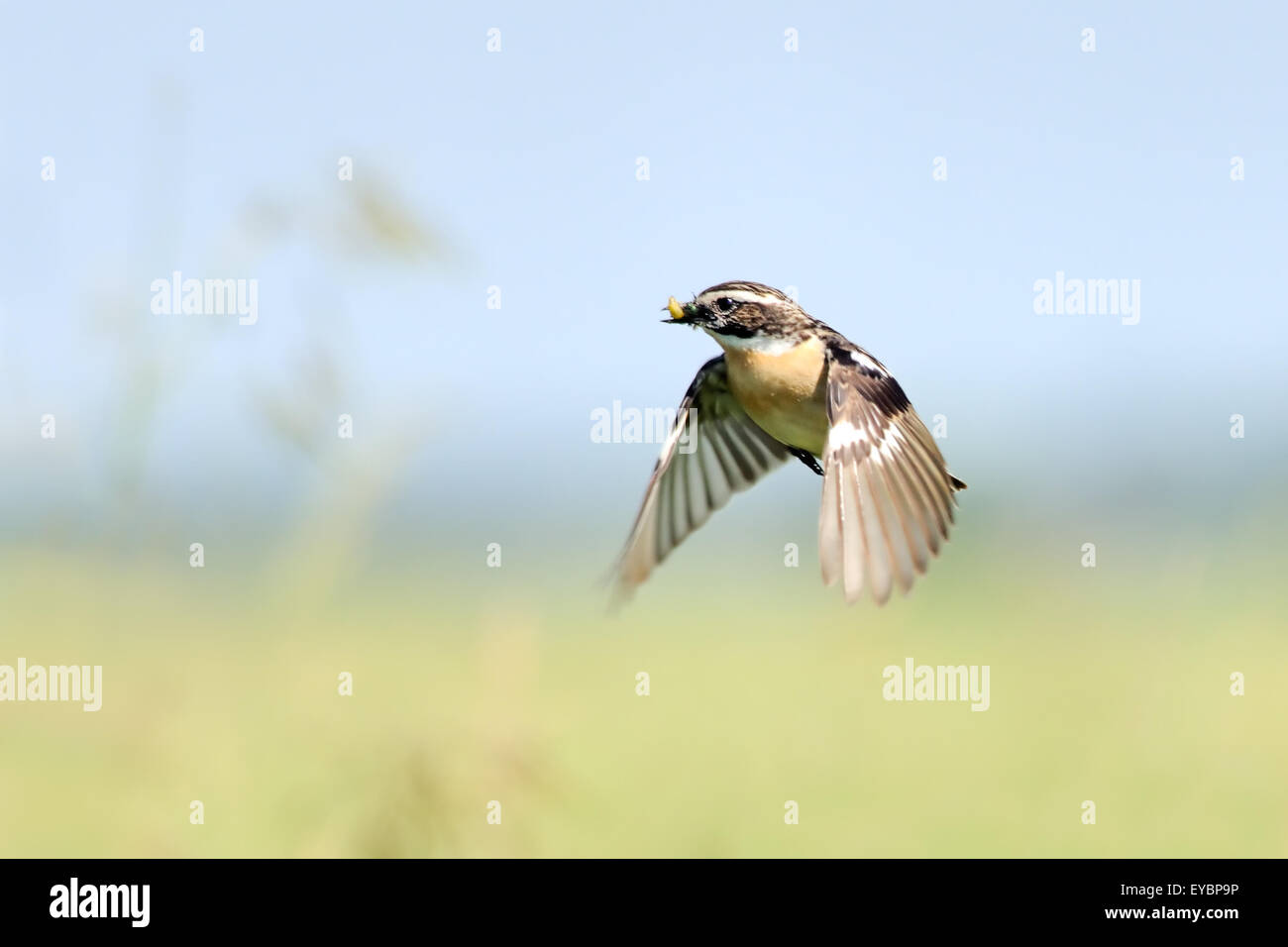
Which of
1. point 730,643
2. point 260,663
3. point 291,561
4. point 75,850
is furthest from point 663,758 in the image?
point 291,561

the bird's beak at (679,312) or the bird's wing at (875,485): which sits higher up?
the bird's beak at (679,312)

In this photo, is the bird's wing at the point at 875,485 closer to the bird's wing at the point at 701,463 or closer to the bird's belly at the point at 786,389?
the bird's belly at the point at 786,389

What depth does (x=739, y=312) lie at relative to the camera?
3.51 m

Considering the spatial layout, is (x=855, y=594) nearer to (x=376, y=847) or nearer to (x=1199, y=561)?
(x=376, y=847)

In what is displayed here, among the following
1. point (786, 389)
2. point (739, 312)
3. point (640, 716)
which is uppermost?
point (739, 312)

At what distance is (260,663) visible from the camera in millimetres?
3799

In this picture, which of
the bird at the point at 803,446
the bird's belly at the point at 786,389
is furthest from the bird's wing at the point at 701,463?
the bird's belly at the point at 786,389

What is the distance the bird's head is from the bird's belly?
0.26ft

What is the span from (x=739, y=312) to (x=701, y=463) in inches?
34.0

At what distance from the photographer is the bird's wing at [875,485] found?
2.84 meters

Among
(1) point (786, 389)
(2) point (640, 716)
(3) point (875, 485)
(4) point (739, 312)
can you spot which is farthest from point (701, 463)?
(2) point (640, 716)

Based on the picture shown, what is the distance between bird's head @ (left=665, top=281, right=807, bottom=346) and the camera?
11.1ft

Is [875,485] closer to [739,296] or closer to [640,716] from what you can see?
[739,296]

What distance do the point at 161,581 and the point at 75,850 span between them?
6.28 ft
